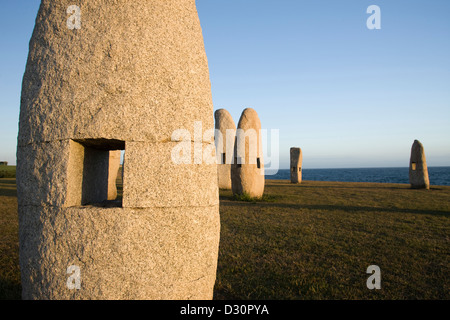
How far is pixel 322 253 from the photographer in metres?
5.21

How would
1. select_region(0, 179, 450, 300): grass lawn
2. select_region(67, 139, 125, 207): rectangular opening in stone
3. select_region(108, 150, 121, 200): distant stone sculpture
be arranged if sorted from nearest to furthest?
select_region(67, 139, 125, 207): rectangular opening in stone, select_region(0, 179, 450, 300): grass lawn, select_region(108, 150, 121, 200): distant stone sculpture

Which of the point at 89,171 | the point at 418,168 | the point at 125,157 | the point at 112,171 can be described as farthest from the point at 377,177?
the point at 125,157

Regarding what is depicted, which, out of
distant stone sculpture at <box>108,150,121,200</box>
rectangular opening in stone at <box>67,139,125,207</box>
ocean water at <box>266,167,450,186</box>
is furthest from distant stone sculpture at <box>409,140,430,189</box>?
ocean water at <box>266,167,450,186</box>

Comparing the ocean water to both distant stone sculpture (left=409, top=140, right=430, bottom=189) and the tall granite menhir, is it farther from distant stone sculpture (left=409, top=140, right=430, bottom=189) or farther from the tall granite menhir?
the tall granite menhir

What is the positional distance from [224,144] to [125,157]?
13750 mm

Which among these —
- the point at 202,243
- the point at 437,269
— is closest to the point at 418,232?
the point at 437,269

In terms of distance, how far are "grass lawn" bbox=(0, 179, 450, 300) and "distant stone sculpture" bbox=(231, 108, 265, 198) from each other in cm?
245

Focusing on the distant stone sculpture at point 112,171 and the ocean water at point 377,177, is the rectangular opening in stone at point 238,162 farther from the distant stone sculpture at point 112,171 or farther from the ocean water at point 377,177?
the ocean water at point 377,177

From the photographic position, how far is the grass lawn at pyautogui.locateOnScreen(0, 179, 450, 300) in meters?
3.78

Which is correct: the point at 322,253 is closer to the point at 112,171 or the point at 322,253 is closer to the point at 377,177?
the point at 112,171

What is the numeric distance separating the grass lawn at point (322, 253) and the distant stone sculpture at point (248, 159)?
2.45 meters

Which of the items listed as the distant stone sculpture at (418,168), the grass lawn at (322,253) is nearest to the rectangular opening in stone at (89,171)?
the grass lawn at (322,253)
